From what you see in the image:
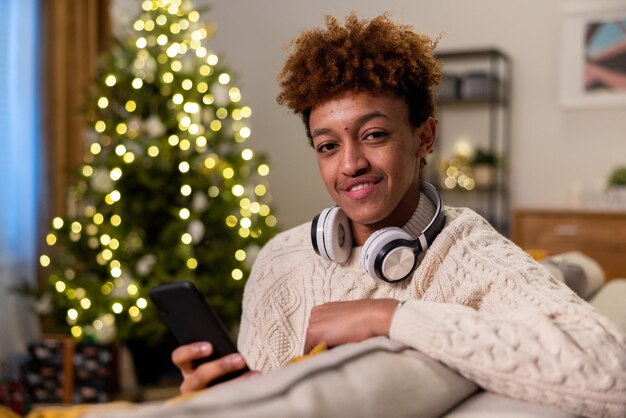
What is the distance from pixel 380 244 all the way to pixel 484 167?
3.76m

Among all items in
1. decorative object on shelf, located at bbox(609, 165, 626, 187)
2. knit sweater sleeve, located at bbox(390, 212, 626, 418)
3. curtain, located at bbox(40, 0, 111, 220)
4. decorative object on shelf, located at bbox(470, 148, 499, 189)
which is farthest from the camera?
decorative object on shelf, located at bbox(470, 148, 499, 189)

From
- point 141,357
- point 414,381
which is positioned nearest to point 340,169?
point 414,381

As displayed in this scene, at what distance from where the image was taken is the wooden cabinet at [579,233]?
4.30 meters

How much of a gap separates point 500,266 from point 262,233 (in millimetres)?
2565

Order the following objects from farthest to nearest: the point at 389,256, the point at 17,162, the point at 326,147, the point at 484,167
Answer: the point at 484,167
the point at 17,162
the point at 326,147
the point at 389,256

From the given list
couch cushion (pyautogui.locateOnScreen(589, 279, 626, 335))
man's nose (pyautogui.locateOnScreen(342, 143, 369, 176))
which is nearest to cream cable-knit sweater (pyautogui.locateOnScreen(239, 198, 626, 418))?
man's nose (pyautogui.locateOnScreen(342, 143, 369, 176))

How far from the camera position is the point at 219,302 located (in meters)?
3.35

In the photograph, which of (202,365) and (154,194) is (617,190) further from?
(202,365)

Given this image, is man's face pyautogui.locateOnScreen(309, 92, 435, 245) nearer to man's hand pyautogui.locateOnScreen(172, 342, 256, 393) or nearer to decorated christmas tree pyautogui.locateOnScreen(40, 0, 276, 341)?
man's hand pyautogui.locateOnScreen(172, 342, 256, 393)

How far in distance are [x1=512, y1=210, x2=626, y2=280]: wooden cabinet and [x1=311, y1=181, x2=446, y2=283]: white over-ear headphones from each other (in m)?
3.30

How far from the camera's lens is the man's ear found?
4.13 feet

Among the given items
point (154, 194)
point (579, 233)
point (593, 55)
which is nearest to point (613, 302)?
point (154, 194)

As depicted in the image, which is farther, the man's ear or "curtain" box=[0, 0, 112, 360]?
"curtain" box=[0, 0, 112, 360]

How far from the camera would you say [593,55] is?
485 centimetres
